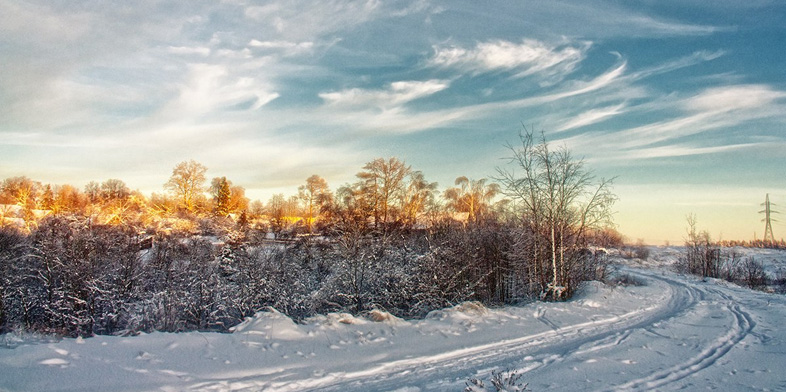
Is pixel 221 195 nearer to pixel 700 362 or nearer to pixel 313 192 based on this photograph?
pixel 313 192

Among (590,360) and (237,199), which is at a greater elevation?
(237,199)

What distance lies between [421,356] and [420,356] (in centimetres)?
2

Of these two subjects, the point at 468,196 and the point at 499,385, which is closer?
the point at 499,385

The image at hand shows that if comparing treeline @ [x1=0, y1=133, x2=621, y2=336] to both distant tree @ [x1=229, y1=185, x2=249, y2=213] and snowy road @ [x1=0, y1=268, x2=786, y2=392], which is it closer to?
snowy road @ [x1=0, y1=268, x2=786, y2=392]

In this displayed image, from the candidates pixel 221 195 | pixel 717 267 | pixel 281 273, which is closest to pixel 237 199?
pixel 221 195

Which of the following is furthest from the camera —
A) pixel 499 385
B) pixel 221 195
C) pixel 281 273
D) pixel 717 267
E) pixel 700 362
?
pixel 221 195

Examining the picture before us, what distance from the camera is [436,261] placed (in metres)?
13.5

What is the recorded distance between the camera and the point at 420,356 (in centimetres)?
713

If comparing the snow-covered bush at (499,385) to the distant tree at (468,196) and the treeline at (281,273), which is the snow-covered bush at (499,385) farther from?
the distant tree at (468,196)

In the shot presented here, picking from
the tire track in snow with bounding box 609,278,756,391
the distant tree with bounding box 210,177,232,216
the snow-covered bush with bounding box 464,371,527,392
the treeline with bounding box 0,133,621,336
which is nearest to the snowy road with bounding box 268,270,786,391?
the tire track in snow with bounding box 609,278,756,391

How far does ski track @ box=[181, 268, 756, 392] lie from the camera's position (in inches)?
227

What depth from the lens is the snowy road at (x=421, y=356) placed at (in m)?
5.67

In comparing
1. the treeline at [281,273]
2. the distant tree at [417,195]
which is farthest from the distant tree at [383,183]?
the treeline at [281,273]

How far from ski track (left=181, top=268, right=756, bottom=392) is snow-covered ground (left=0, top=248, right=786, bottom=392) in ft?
0.07
